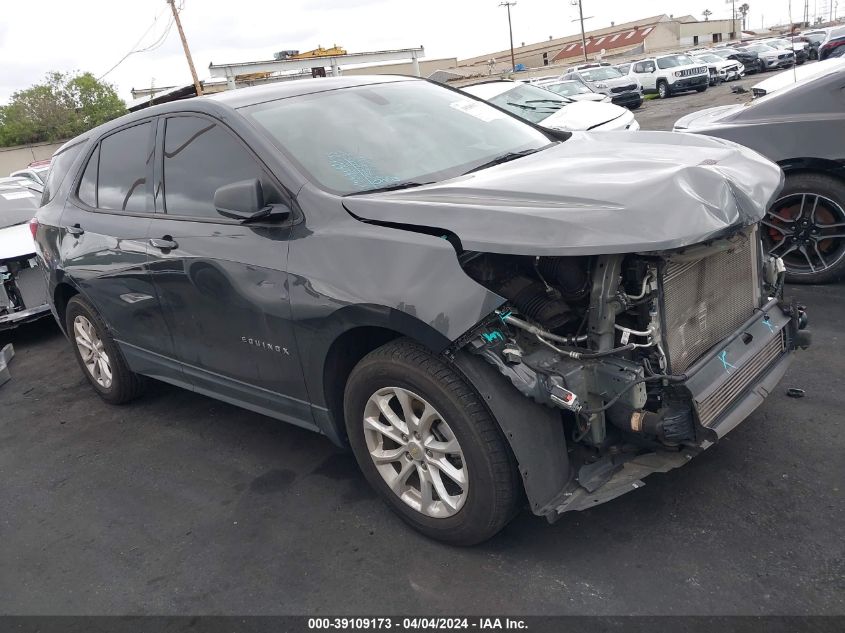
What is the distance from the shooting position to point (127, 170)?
4184 millimetres

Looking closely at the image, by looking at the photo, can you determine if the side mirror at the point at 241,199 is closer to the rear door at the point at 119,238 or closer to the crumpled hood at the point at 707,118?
the rear door at the point at 119,238

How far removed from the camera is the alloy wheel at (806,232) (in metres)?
4.96

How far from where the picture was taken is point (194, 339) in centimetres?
379

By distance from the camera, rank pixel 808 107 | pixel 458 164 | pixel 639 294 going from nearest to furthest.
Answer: pixel 639 294 → pixel 458 164 → pixel 808 107

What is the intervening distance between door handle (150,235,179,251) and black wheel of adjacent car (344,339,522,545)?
1.32 metres

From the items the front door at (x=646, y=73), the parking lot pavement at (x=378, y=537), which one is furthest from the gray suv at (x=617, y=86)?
the parking lot pavement at (x=378, y=537)

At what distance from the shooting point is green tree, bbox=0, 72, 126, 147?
153 ft

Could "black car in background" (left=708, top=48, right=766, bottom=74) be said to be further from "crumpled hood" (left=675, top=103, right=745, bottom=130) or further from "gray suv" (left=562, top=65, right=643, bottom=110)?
"crumpled hood" (left=675, top=103, right=745, bottom=130)

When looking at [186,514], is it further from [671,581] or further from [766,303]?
[766,303]

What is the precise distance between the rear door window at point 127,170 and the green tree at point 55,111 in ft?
149

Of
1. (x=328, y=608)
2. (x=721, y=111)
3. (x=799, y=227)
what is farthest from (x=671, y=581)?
(x=721, y=111)

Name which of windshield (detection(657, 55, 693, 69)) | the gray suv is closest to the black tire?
the gray suv

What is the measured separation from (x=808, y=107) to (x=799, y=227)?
851 millimetres

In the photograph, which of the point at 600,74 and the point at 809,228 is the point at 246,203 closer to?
the point at 809,228
